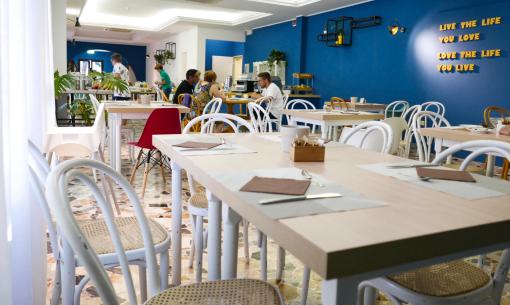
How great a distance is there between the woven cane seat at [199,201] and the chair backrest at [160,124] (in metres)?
1.65

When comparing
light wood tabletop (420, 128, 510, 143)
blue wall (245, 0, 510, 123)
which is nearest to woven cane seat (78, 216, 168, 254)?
light wood tabletop (420, 128, 510, 143)

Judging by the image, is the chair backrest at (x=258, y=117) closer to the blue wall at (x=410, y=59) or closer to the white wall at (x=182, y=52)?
the blue wall at (x=410, y=59)

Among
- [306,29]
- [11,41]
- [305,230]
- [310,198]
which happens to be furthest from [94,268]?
[306,29]

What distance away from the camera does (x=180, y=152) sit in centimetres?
160

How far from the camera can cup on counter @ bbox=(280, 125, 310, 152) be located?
5.34 ft

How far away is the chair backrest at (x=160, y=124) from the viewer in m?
3.66

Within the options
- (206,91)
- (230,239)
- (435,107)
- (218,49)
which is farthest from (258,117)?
(218,49)

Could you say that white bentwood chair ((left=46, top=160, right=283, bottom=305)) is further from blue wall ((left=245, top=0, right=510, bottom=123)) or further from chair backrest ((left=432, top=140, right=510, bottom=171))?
blue wall ((left=245, top=0, right=510, bottom=123))

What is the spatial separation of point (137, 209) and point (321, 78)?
8319mm

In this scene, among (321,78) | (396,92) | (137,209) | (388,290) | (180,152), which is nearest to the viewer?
(137,209)

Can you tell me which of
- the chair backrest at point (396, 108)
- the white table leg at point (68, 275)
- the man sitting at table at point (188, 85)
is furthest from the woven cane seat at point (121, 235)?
the chair backrest at point (396, 108)

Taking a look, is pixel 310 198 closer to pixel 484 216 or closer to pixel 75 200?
pixel 484 216

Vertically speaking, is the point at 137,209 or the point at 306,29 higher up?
the point at 306,29

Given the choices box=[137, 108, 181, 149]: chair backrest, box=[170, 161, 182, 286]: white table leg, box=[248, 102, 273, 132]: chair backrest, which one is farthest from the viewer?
box=[248, 102, 273, 132]: chair backrest
